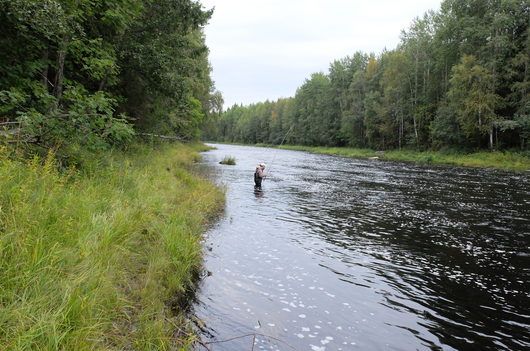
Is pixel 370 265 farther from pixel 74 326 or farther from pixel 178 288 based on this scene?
pixel 74 326

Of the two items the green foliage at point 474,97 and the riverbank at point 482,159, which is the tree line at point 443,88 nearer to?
the green foliage at point 474,97

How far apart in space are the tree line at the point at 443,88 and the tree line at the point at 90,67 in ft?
103

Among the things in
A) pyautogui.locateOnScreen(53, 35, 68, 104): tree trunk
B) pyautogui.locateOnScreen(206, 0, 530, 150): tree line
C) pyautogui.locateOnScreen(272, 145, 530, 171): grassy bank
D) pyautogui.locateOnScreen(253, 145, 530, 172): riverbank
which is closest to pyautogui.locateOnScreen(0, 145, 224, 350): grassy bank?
pyautogui.locateOnScreen(53, 35, 68, 104): tree trunk

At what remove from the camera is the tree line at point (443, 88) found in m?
36.0

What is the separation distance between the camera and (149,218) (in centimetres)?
688

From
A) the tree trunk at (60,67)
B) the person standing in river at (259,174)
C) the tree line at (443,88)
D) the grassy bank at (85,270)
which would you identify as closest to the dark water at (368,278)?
the grassy bank at (85,270)

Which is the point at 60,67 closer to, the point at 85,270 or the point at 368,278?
the point at 85,270

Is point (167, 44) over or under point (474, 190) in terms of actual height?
over

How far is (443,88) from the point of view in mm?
48219

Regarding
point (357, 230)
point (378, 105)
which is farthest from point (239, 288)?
point (378, 105)

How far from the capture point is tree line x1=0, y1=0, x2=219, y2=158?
7102 millimetres

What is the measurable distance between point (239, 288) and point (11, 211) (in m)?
3.62

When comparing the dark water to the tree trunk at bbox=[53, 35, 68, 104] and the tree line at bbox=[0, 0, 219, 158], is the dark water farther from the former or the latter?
the tree trunk at bbox=[53, 35, 68, 104]

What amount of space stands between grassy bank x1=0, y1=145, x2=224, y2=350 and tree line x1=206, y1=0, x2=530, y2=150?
38157 millimetres
